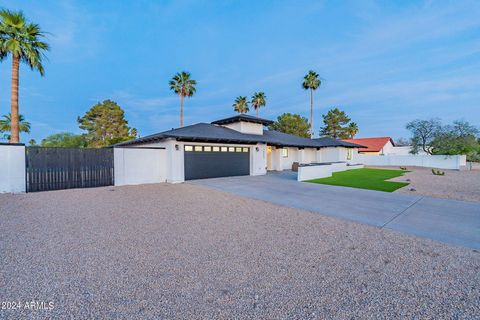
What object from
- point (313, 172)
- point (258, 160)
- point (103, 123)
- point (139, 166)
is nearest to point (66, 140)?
point (103, 123)

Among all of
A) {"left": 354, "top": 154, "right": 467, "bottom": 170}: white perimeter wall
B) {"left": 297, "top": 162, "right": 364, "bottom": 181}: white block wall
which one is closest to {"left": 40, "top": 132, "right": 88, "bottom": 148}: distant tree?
{"left": 297, "top": 162, "right": 364, "bottom": 181}: white block wall

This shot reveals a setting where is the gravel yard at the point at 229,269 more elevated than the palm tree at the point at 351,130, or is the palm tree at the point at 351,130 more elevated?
the palm tree at the point at 351,130

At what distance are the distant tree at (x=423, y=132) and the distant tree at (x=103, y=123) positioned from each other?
4123 centimetres

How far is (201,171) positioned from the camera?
13484 millimetres

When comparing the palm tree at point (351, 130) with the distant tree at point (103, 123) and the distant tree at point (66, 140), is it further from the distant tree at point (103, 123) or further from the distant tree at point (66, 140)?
the distant tree at point (66, 140)

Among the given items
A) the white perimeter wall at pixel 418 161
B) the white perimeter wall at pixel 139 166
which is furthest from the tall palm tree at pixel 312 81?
the white perimeter wall at pixel 139 166

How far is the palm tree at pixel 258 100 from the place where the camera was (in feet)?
111

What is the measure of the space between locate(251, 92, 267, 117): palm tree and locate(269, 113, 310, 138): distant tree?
191 inches

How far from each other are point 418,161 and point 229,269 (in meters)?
32.1

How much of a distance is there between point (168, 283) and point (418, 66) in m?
28.5

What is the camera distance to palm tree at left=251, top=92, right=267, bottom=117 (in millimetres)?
33969

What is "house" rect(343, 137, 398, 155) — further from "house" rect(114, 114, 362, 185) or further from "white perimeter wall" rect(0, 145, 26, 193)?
"white perimeter wall" rect(0, 145, 26, 193)

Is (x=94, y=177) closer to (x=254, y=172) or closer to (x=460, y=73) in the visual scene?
(x=254, y=172)

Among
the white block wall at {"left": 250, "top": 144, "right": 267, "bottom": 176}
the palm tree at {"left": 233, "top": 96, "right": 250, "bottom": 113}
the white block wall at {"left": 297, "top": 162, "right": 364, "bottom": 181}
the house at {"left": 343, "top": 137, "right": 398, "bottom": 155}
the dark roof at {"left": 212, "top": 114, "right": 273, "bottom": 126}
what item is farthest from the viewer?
the house at {"left": 343, "top": 137, "right": 398, "bottom": 155}
